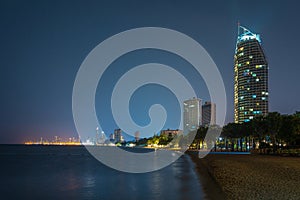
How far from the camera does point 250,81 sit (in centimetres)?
15962

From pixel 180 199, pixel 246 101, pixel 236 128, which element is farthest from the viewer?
pixel 246 101

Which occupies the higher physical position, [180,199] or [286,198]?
[286,198]

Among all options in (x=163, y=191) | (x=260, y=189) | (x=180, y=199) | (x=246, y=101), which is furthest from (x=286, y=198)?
(x=246, y=101)

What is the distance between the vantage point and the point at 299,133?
4947cm

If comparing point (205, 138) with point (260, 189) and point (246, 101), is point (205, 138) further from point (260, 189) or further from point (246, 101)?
point (260, 189)

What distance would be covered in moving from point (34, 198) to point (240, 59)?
161 metres

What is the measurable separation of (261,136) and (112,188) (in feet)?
145

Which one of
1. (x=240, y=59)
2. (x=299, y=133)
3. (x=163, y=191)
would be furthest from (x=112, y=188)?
(x=240, y=59)

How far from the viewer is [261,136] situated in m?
61.5

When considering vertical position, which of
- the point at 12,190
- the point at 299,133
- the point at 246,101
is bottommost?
the point at 12,190

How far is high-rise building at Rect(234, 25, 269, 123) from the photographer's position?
155 metres

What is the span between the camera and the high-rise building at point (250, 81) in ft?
510

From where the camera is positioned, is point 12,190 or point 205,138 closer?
point 12,190

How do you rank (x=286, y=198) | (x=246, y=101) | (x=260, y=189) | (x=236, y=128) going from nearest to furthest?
1. (x=286, y=198)
2. (x=260, y=189)
3. (x=236, y=128)
4. (x=246, y=101)
